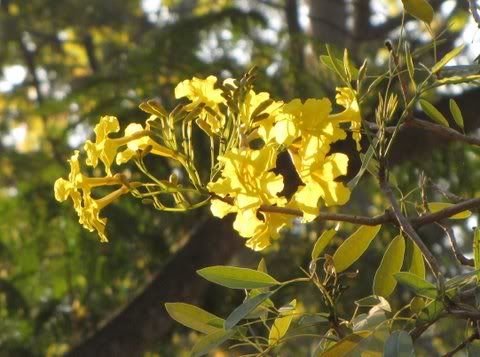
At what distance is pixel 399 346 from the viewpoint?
34.3 inches

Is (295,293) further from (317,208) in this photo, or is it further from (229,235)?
(317,208)

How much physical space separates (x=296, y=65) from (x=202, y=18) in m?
0.48

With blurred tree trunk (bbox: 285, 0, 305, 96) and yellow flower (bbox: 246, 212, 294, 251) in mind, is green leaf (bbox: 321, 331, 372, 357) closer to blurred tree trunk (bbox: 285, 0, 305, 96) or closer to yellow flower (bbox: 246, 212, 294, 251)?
yellow flower (bbox: 246, 212, 294, 251)

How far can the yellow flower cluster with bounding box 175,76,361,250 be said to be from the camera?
0.87 m

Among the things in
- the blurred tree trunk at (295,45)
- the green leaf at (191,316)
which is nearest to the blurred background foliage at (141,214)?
the blurred tree trunk at (295,45)

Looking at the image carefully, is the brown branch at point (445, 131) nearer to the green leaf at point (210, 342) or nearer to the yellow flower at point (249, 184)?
the yellow flower at point (249, 184)

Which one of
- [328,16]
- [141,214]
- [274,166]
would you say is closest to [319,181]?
[274,166]

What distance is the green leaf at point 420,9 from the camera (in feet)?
3.25

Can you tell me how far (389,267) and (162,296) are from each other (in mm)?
2162

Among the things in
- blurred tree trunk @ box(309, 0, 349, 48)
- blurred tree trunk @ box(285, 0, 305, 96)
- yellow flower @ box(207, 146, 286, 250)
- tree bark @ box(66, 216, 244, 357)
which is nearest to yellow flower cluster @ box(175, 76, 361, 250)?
yellow flower @ box(207, 146, 286, 250)

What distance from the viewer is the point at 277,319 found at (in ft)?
3.46

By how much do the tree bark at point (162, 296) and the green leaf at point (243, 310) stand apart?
2.10 m

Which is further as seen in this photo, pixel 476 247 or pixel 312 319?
pixel 312 319

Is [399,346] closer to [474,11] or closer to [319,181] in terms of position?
[319,181]
